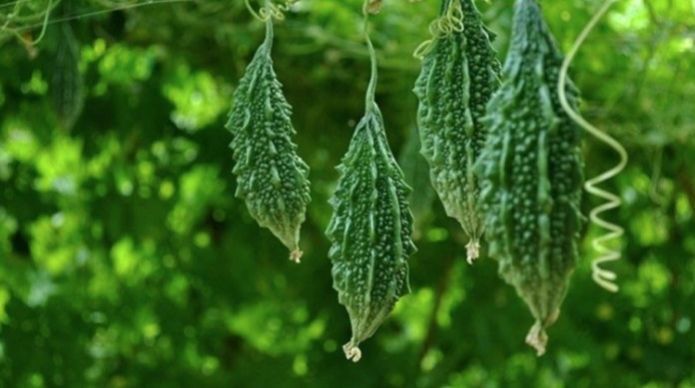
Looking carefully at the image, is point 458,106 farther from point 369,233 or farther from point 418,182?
point 418,182

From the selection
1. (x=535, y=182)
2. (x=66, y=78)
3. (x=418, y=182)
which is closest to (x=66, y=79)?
(x=66, y=78)

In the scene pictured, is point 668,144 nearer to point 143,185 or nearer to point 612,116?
point 612,116

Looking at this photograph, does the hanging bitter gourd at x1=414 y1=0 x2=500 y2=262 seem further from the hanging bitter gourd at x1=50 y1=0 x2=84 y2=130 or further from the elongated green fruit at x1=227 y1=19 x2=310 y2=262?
the hanging bitter gourd at x1=50 y1=0 x2=84 y2=130

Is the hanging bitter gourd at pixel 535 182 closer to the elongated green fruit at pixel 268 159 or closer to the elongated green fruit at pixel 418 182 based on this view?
the elongated green fruit at pixel 268 159

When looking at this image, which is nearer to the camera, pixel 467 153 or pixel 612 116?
pixel 467 153

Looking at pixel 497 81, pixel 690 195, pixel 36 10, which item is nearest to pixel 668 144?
pixel 690 195

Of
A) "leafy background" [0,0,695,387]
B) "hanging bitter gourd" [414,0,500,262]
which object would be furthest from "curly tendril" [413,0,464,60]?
"leafy background" [0,0,695,387]
